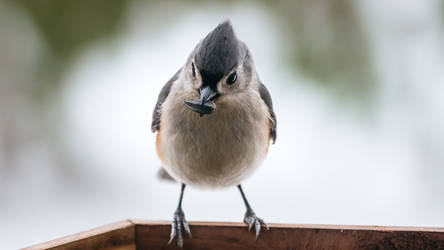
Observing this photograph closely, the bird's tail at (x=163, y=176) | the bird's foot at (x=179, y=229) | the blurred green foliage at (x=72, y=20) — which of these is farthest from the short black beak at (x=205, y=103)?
the blurred green foliage at (x=72, y=20)

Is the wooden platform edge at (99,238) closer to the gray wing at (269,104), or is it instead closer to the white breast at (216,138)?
the white breast at (216,138)

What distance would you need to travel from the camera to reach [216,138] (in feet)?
4.17

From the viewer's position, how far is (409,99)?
6.32 ft

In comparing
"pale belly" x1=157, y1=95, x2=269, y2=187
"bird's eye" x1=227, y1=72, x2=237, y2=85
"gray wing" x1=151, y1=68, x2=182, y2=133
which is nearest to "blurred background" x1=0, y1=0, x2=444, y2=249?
"gray wing" x1=151, y1=68, x2=182, y2=133

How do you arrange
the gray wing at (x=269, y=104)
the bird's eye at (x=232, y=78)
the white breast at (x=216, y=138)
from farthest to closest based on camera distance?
the gray wing at (x=269, y=104) → the white breast at (x=216, y=138) → the bird's eye at (x=232, y=78)

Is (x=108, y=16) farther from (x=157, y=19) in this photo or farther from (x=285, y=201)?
(x=285, y=201)

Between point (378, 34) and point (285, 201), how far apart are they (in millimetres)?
766

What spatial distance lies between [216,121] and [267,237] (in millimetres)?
323

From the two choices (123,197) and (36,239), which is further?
(123,197)

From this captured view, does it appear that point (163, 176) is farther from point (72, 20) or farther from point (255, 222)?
point (72, 20)

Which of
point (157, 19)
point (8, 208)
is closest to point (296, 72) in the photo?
point (157, 19)

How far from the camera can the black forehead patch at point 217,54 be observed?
108 centimetres

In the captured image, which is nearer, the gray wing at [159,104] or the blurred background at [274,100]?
the gray wing at [159,104]

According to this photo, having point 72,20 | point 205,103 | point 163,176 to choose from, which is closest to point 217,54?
point 205,103
